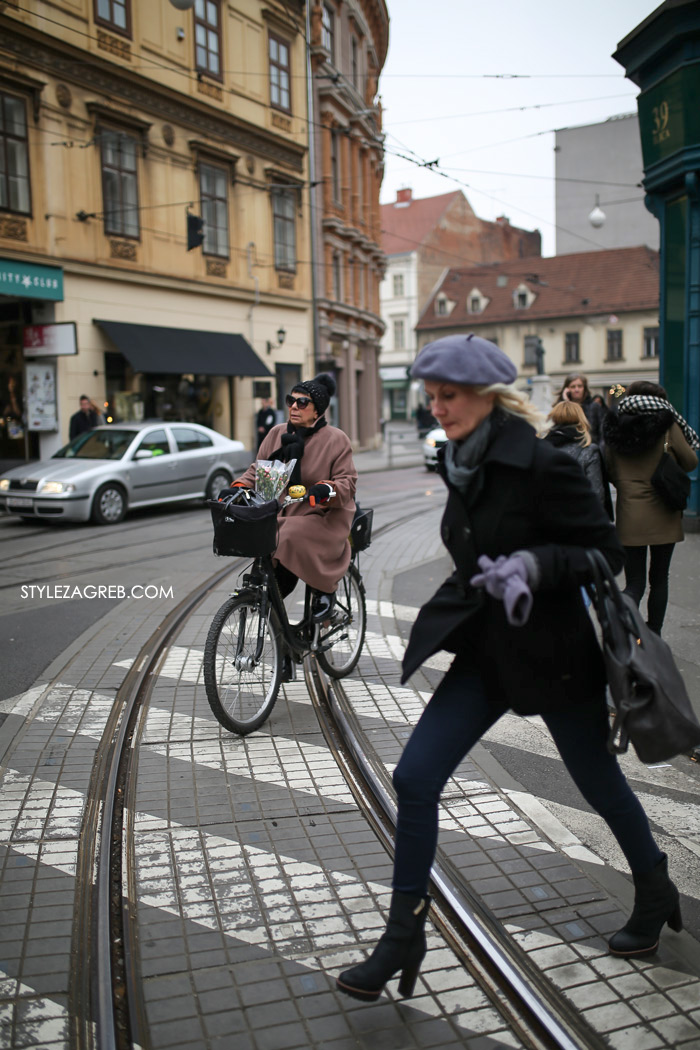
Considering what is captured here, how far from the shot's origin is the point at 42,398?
1952cm

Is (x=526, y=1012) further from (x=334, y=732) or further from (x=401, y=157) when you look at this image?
(x=401, y=157)

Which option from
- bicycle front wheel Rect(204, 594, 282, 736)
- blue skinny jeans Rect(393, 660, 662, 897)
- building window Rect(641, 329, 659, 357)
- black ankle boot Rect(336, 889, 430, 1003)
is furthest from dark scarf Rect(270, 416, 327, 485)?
building window Rect(641, 329, 659, 357)

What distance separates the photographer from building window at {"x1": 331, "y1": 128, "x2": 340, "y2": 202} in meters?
32.2

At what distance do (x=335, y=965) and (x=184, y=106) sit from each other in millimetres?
23861

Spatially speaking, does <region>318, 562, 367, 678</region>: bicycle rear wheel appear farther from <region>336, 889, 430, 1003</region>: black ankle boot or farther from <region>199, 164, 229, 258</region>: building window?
<region>199, 164, 229, 258</region>: building window

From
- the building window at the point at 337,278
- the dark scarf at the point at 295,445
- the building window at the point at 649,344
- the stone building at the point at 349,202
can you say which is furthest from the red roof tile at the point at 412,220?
the dark scarf at the point at 295,445

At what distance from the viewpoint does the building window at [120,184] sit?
68.1ft

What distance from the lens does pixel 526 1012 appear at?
2625mm

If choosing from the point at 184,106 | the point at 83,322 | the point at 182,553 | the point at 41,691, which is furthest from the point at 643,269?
the point at 41,691

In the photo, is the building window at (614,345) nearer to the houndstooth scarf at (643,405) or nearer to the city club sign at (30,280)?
the city club sign at (30,280)

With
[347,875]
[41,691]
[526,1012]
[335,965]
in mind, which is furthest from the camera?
[41,691]

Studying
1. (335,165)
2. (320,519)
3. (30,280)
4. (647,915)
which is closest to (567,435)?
(320,519)

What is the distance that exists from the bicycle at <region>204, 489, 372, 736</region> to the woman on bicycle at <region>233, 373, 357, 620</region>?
128mm

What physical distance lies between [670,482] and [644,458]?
9.4 inches
